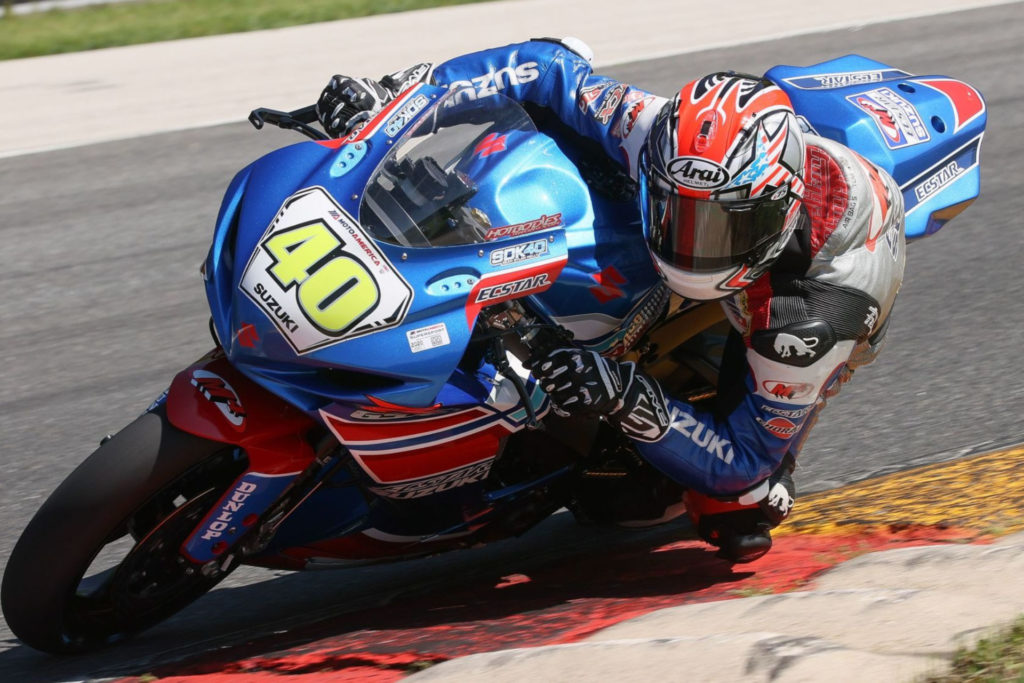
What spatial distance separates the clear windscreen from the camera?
3320mm

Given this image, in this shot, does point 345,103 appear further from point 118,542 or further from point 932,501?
point 932,501

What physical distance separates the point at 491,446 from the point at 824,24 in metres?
8.71

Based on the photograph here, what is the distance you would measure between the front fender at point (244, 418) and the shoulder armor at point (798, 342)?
1.22m

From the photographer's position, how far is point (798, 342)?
3568 millimetres

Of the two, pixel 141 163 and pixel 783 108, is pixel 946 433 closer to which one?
pixel 783 108

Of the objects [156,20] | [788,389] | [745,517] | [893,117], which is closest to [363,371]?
[788,389]

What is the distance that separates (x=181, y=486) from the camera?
11.3 feet

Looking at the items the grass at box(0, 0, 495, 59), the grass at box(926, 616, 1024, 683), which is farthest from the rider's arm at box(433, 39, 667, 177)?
the grass at box(0, 0, 495, 59)

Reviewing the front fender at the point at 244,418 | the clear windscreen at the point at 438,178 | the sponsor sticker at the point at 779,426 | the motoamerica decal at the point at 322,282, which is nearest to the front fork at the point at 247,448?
the front fender at the point at 244,418

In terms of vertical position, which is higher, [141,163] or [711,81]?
[711,81]

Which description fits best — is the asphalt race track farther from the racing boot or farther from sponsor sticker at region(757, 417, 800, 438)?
sponsor sticker at region(757, 417, 800, 438)

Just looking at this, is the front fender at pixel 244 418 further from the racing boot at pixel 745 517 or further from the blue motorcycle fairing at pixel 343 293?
the racing boot at pixel 745 517

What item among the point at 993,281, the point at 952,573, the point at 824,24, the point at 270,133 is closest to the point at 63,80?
the point at 270,133

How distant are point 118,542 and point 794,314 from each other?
1.91 meters
